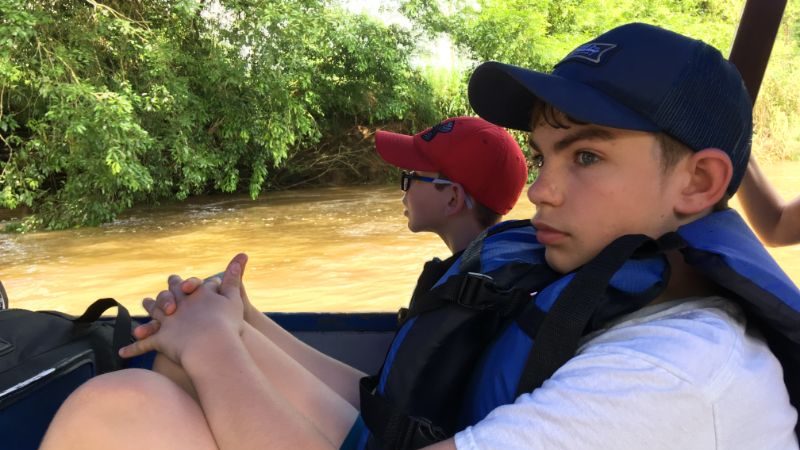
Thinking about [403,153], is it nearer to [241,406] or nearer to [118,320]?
[118,320]

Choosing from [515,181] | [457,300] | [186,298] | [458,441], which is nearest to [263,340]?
[186,298]

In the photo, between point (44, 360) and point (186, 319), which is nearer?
point (186, 319)

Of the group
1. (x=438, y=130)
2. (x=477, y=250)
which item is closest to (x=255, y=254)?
(x=438, y=130)

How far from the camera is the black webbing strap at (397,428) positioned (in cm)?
90

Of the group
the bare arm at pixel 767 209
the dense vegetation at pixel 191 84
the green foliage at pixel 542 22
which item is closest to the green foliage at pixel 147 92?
the dense vegetation at pixel 191 84

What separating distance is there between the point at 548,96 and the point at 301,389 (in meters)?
0.67

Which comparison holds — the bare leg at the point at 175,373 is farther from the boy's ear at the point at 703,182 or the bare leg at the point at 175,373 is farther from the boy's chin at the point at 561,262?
the boy's ear at the point at 703,182

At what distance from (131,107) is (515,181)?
5.72m

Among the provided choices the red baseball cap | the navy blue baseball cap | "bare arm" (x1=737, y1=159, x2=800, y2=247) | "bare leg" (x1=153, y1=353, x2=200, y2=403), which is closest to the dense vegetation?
"bare arm" (x1=737, y1=159, x2=800, y2=247)

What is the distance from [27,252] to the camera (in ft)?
24.6

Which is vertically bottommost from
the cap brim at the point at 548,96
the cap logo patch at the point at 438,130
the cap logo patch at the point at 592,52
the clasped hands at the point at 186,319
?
the clasped hands at the point at 186,319

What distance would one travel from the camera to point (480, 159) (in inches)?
76.1

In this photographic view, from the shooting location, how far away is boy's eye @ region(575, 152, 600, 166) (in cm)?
88

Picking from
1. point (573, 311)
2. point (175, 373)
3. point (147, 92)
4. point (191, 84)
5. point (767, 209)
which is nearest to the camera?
point (573, 311)
